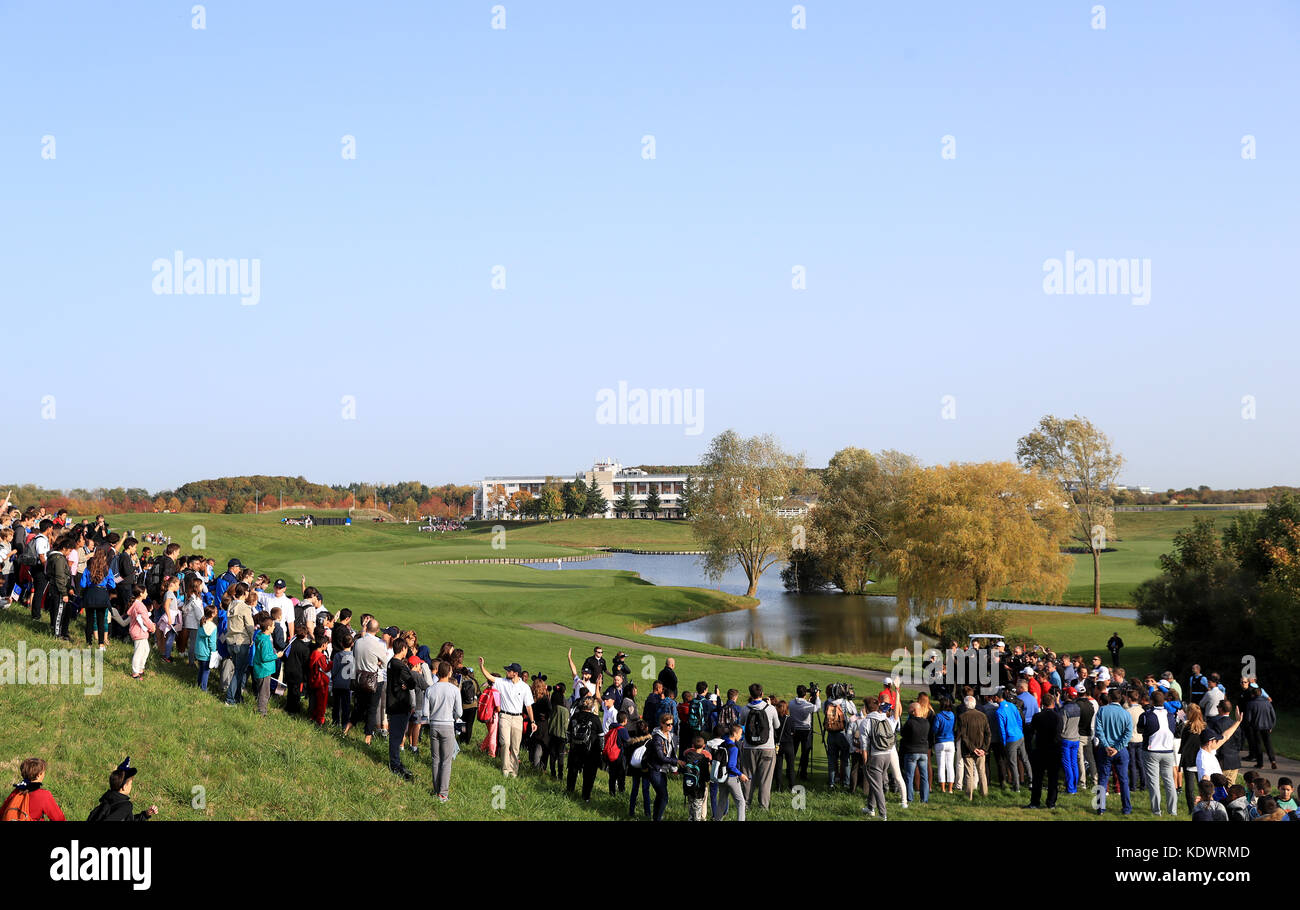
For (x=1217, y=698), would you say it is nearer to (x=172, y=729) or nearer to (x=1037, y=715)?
(x=1037, y=715)

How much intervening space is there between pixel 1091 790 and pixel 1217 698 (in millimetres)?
3375

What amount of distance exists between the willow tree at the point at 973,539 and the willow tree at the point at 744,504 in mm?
20465

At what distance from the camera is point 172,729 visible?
1435 cm

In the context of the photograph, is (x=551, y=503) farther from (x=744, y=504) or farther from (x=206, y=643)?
(x=206, y=643)

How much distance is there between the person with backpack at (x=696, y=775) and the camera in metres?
13.2

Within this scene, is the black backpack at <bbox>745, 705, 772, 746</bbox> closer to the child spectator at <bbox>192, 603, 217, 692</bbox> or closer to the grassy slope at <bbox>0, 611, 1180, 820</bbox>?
the grassy slope at <bbox>0, 611, 1180, 820</bbox>

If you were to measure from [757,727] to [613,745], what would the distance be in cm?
236

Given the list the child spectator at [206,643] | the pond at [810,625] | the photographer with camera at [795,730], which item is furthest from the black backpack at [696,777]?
the pond at [810,625]

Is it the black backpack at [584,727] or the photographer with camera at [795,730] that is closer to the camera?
the black backpack at [584,727]

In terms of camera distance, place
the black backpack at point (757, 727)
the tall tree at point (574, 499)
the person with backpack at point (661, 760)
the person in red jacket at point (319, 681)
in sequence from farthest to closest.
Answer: the tall tree at point (574, 499) → the person in red jacket at point (319, 681) → the black backpack at point (757, 727) → the person with backpack at point (661, 760)

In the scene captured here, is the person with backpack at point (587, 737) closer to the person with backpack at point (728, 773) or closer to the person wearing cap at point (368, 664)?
the person with backpack at point (728, 773)

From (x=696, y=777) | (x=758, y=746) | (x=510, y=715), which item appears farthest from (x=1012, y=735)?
(x=510, y=715)

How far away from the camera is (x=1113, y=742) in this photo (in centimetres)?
1598
